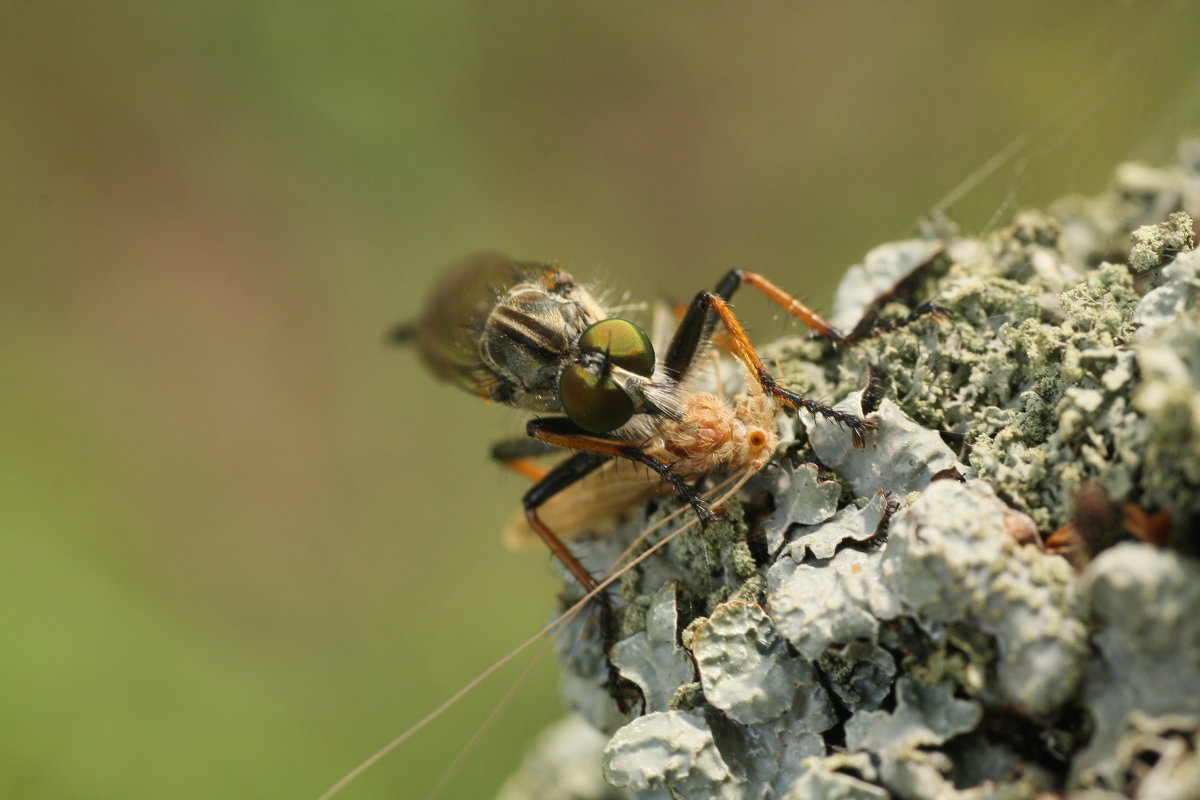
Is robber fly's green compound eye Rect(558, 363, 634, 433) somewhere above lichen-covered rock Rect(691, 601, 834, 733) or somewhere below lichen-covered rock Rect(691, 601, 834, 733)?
above

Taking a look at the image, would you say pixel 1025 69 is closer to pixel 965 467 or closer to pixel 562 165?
pixel 562 165

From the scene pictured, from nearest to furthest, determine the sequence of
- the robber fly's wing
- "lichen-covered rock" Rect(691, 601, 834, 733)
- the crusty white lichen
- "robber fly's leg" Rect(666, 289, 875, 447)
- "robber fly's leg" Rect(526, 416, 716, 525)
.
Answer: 1. the crusty white lichen
2. "lichen-covered rock" Rect(691, 601, 834, 733)
3. "robber fly's leg" Rect(666, 289, 875, 447)
4. "robber fly's leg" Rect(526, 416, 716, 525)
5. the robber fly's wing

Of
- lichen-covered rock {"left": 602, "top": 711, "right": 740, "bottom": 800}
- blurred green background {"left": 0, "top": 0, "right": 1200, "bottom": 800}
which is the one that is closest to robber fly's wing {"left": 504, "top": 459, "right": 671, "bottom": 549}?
lichen-covered rock {"left": 602, "top": 711, "right": 740, "bottom": 800}

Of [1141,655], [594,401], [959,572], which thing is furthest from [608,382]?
[1141,655]

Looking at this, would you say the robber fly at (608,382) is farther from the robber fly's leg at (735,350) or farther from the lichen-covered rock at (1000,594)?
the lichen-covered rock at (1000,594)

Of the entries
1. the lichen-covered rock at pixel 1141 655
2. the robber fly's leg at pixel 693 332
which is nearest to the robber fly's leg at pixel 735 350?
the robber fly's leg at pixel 693 332

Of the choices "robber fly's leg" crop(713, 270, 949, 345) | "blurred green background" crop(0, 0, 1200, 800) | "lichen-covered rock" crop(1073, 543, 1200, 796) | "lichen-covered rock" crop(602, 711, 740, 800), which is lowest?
"lichen-covered rock" crop(1073, 543, 1200, 796)

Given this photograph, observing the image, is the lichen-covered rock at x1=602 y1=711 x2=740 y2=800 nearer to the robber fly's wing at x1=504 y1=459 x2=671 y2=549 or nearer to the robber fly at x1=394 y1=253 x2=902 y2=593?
the robber fly at x1=394 y1=253 x2=902 y2=593

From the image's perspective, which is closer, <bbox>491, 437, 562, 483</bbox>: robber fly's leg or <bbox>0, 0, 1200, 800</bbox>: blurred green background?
<bbox>491, 437, 562, 483</bbox>: robber fly's leg

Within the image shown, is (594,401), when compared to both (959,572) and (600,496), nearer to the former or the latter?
(600,496)
